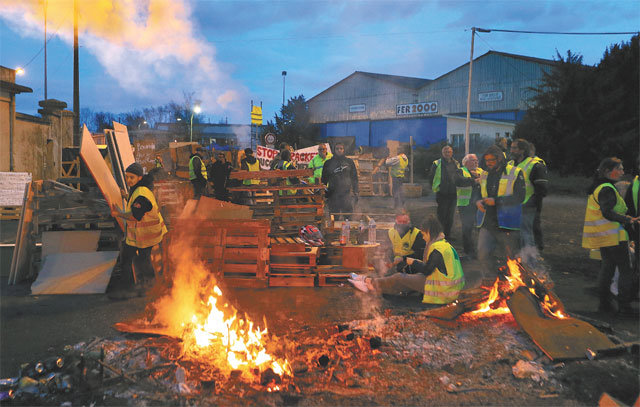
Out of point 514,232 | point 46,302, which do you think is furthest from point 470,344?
point 46,302

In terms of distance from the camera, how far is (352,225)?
7.60 m

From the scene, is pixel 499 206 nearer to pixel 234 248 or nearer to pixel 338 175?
pixel 338 175

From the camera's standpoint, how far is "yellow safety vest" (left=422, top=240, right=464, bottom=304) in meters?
4.93

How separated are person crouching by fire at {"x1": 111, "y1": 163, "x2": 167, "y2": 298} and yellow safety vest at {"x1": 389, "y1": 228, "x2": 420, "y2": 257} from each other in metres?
3.40

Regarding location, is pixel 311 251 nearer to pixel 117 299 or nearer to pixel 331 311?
pixel 331 311

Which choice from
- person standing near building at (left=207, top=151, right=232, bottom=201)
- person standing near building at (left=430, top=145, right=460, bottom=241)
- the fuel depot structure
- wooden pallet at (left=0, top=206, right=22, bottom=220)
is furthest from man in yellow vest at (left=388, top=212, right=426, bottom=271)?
the fuel depot structure

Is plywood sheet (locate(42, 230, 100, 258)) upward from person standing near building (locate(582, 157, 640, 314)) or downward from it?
downward

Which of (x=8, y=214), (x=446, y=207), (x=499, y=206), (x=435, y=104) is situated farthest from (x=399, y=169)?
(x=435, y=104)

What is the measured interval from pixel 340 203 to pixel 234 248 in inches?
118

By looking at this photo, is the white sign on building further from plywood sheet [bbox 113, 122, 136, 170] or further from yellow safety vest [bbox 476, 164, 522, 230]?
plywood sheet [bbox 113, 122, 136, 170]

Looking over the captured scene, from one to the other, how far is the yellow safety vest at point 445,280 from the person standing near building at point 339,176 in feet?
12.1

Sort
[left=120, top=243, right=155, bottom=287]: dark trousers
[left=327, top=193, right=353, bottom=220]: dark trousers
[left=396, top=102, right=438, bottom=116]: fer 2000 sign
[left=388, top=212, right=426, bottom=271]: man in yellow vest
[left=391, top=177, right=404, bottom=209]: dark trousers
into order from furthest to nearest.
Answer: [left=396, top=102, right=438, bottom=116]: fer 2000 sign, [left=391, top=177, right=404, bottom=209]: dark trousers, [left=327, top=193, right=353, bottom=220]: dark trousers, [left=388, top=212, right=426, bottom=271]: man in yellow vest, [left=120, top=243, right=155, bottom=287]: dark trousers

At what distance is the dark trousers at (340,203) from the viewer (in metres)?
8.64

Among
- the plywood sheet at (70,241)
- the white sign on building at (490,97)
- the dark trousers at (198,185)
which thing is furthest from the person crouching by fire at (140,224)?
the white sign on building at (490,97)
